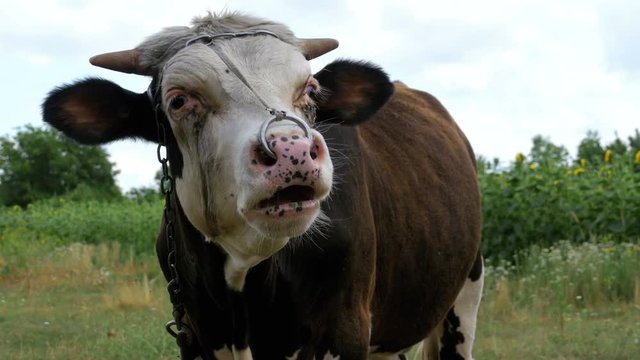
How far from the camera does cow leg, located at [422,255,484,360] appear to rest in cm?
708

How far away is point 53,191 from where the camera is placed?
4841cm

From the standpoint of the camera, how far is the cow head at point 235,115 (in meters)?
3.64

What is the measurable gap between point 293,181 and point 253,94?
1.61ft

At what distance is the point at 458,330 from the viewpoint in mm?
7109

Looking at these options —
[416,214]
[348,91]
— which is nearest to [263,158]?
[348,91]

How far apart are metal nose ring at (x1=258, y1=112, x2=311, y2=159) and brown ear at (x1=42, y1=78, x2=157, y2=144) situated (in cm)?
94

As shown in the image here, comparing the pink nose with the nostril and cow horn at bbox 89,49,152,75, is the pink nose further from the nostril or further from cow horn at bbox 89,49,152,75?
cow horn at bbox 89,49,152,75

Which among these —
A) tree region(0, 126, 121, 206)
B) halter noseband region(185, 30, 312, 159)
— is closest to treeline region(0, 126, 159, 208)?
tree region(0, 126, 121, 206)

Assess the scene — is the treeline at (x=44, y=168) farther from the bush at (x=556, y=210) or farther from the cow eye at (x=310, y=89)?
the cow eye at (x=310, y=89)

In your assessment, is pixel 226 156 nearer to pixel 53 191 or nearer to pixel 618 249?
pixel 618 249

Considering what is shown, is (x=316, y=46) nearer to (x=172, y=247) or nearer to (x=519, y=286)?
(x=172, y=247)

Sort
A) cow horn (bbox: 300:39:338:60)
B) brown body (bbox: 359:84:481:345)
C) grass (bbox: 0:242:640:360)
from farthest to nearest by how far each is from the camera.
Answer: grass (bbox: 0:242:640:360)
brown body (bbox: 359:84:481:345)
cow horn (bbox: 300:39:338:60)

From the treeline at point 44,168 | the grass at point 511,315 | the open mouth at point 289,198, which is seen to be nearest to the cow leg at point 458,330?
the grass at point 511,315

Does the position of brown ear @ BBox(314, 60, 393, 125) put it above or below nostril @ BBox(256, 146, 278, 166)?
above
